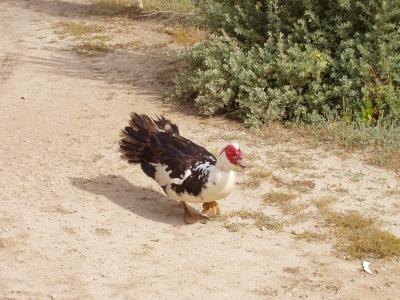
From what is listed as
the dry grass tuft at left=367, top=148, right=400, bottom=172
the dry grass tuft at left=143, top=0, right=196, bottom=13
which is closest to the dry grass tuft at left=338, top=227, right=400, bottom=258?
the dry grass tuft at left=367, top=148, right=400, bottom=172

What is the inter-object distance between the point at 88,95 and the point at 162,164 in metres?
3.69

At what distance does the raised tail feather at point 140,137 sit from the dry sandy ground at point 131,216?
0.46m

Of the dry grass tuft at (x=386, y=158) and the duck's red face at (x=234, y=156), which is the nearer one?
the duck's red face at (x=234, y=156)

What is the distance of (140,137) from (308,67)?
2917mm

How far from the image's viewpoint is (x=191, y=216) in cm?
645

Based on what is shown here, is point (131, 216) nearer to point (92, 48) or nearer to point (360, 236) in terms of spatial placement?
point (360, 236)

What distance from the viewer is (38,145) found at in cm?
815

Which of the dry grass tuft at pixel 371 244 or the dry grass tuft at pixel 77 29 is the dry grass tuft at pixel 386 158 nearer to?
the dry grass tuft at pixel 371 244

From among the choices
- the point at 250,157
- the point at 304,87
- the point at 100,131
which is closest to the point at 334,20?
the point at 304,87

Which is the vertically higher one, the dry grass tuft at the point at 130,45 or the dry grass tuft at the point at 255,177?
the dry grass tuft at the point at 130,45

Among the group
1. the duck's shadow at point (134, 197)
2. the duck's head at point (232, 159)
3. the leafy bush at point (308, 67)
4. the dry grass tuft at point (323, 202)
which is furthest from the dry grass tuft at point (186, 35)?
the duck's head at point (232, 159)

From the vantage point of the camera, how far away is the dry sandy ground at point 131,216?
5422 mm

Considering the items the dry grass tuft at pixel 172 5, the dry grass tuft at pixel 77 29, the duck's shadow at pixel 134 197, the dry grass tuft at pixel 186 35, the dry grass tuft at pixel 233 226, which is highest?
the dry grass tuft at pixel 172 5

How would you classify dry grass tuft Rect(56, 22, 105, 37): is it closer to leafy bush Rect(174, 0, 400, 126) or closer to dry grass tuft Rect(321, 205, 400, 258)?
leafy bush Rect(174, 0, 400, 126)
